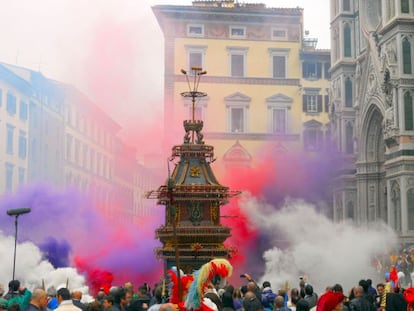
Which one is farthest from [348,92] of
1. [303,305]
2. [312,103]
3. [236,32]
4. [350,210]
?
[303,305]

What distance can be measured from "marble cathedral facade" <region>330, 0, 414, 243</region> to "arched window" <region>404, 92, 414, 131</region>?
2.0 inches

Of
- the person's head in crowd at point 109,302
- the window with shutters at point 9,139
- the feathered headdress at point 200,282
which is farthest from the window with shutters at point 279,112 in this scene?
the feathered headdress at point 200,282

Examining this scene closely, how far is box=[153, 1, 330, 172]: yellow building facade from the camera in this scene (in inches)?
2116

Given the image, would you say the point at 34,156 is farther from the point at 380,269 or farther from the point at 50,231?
the point at 380,269

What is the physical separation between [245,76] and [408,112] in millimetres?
21971

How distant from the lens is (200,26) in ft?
180

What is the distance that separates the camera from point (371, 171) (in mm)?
40156

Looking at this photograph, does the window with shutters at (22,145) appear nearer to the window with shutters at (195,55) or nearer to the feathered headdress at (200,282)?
the window with shutters at (195,55)

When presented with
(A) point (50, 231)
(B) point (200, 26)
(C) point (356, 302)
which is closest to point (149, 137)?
(B) point (200, 26)

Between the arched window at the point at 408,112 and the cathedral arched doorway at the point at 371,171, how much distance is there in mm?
3843

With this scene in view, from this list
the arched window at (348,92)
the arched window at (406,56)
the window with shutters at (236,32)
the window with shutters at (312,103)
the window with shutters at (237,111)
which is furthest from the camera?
the window with shutters at (312,103)

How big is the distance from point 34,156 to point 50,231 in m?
11.3

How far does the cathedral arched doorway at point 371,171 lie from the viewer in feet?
129

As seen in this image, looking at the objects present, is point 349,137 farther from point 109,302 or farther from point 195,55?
point 109,302
